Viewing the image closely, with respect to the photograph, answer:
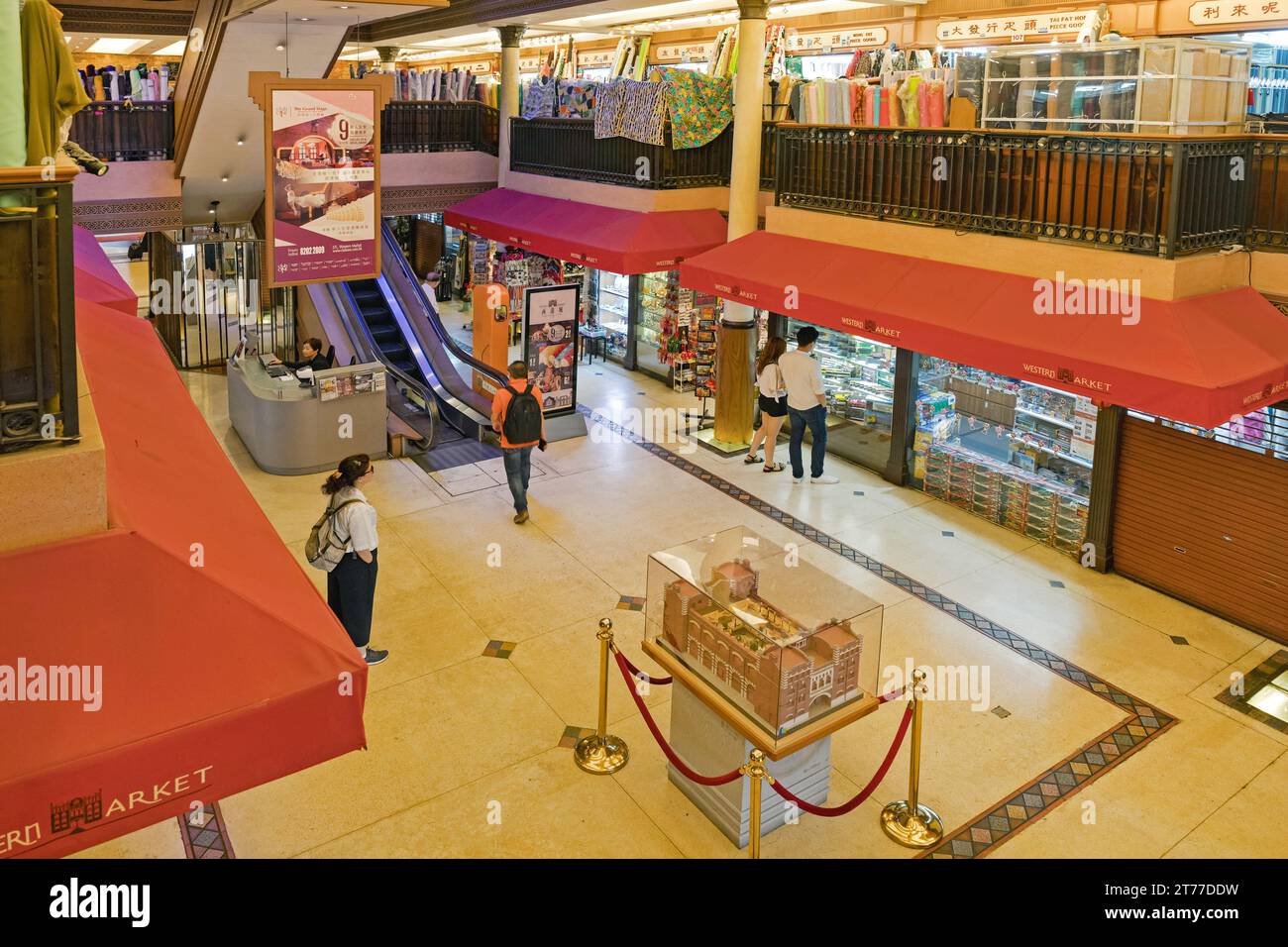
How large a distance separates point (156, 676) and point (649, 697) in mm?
4601

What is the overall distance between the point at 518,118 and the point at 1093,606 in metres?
11.8

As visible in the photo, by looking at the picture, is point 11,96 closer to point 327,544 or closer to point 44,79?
point 44,79

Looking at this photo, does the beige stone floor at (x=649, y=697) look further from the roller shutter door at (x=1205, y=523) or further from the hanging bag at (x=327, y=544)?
the hanging bag at (x=327, y=544)

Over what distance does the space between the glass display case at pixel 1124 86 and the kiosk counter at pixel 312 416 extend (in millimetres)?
7234

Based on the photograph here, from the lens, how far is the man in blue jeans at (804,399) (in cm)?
1181

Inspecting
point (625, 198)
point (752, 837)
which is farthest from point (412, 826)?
point (625, 198)

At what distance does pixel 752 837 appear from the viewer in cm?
558

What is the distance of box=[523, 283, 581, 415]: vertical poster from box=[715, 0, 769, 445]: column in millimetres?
1895

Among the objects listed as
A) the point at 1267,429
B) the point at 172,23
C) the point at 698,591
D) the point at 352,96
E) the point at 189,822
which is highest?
the point at 172,23

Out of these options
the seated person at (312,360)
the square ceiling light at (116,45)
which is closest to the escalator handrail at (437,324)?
the seated person at (312,360)

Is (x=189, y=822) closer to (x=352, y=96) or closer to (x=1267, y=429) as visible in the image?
(x=352, y=96)

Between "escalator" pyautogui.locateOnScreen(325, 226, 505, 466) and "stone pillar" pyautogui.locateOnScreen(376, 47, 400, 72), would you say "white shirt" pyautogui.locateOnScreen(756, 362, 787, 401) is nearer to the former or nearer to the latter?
"escalator" pyautogui.locateOnScreen(325, 226, 505, 466)

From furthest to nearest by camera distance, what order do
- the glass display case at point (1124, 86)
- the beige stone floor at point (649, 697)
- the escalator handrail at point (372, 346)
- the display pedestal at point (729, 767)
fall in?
the escalator handrail at point (372, 346) < the glass display case at point (1124, 86) < the beige stone floor at point (649, 697) < the display pedestal at point (729, 767)

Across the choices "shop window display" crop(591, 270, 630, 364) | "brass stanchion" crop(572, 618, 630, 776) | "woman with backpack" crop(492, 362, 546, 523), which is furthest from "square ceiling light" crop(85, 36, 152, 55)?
"brass stanchion" crop(572, 618, 630, 776)
